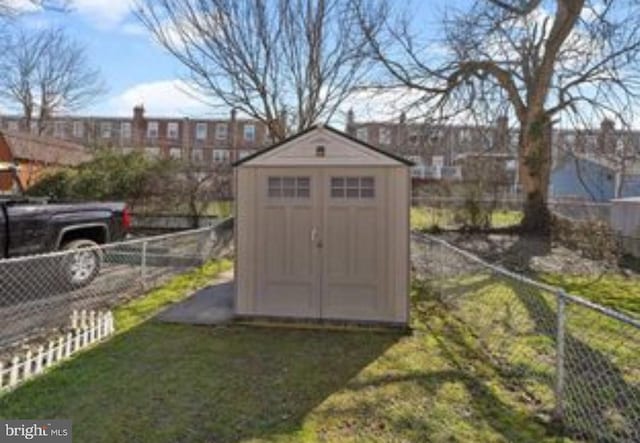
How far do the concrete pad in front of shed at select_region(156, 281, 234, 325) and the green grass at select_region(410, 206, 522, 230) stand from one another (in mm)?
9822

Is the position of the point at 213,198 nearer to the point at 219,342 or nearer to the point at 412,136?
the point at 412,136

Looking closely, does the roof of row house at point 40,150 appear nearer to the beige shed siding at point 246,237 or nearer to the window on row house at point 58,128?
the window on row house at point 58,128

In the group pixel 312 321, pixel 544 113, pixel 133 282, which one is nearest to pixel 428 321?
pixel 312 321

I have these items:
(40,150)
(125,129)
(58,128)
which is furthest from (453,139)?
(125,129)

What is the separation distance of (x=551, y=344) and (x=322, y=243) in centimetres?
289

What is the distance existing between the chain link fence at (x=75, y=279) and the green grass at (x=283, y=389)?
2.85ft

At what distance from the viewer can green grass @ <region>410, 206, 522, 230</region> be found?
1794cm

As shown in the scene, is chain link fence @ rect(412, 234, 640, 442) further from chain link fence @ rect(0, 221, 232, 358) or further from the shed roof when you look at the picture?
chain link fence @ rect(0, 221, 232, 358)

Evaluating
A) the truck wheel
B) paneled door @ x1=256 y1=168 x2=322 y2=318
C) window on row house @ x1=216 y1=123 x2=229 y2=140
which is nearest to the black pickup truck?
the truck wheel

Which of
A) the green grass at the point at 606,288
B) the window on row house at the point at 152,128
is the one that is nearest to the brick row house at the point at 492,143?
the green grass at the point at 606,288

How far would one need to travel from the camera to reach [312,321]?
6.96 meters

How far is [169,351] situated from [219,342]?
604 millimetres

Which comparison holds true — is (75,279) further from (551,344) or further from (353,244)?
(551,344)

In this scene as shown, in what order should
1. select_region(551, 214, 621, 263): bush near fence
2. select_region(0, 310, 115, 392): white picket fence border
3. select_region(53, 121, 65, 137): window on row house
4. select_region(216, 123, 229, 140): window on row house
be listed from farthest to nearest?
select_region(216, 123, 229, 140): window on row house < select_region(53, 121, 65, 137): window on row house < select_region(551, 214, 621, 263): bush near fence < select_region(0, 310, 115, 392): white picket fence border
